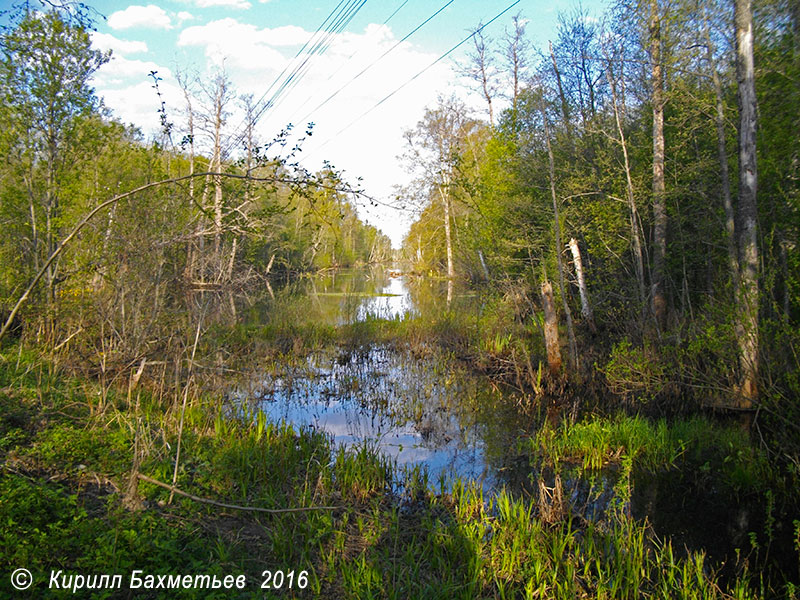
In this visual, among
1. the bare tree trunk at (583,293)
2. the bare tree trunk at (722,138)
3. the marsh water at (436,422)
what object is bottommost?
the marsh water at (436,422)

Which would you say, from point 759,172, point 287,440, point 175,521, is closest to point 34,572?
point 175,521

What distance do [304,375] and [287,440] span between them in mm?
4983

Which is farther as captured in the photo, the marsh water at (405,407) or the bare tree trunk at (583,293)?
the bare tree trunk at (583,293)

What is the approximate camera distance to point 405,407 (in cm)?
898

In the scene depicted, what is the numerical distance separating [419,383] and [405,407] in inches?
61.9

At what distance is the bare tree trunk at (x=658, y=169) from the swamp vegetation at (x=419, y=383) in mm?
62

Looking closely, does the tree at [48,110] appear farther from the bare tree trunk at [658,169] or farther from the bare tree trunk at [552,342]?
the bare tree trunk at [658,169]

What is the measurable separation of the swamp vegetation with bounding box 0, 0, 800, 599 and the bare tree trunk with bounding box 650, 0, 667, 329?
0.20ft

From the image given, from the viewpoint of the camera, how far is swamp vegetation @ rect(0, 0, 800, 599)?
3938 mm

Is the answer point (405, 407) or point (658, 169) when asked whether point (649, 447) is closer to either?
point (405, 407)

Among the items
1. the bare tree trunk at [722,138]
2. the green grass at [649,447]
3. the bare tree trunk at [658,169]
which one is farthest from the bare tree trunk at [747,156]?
the bare tree trunk at [658,169]

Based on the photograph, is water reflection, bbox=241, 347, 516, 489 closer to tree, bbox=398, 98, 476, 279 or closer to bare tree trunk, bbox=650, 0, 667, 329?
bare tree trunk, bbox=650, 0, 667, 329

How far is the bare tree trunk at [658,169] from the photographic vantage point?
10797mm

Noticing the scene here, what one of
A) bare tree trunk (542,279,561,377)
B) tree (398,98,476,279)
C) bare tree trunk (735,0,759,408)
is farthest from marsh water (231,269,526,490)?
tree (398,98,476,279)
